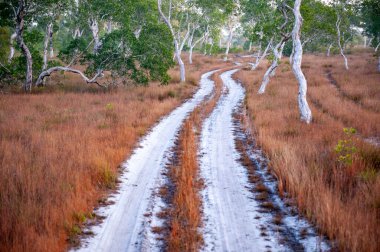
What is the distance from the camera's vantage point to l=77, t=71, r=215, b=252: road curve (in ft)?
15.3

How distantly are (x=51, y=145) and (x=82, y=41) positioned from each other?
1546 cm

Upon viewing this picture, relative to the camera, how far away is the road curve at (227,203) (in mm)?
4645

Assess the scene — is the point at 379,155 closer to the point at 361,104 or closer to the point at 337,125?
the point at 337,125

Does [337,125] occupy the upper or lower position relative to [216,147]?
upper

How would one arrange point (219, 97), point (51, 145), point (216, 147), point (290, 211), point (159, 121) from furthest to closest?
point (219, 97) < point (159, 121) < point (216, 147) < point (51, 145) < point (290, 211)

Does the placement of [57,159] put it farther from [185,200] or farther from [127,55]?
[127,55]

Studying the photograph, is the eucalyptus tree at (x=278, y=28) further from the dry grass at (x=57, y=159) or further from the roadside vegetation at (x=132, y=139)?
the dry grass at (x=57, y=159)

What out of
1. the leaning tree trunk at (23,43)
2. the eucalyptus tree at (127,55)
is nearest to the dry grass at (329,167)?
the eucalyptus tree at (127,55)

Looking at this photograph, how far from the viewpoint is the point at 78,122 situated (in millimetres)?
11797

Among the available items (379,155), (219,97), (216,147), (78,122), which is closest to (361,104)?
A: (219,97)

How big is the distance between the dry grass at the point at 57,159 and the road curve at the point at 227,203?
2.40 meters

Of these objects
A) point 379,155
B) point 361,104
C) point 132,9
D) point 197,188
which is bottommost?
point 197,188

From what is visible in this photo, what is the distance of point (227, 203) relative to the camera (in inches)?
235

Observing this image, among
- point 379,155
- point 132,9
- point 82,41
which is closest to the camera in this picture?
point 379,155
